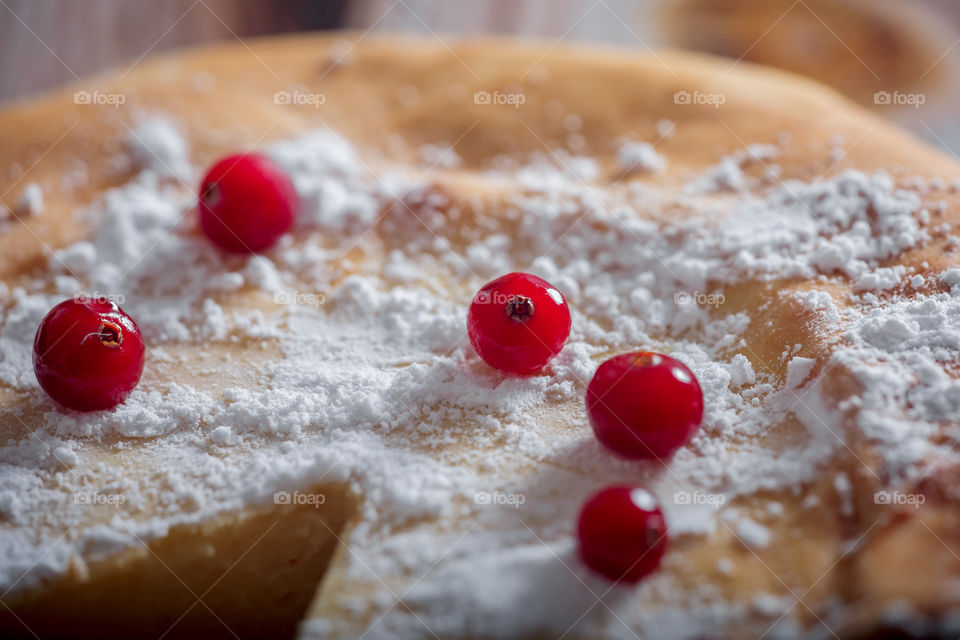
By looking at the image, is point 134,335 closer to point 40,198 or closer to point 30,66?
point 40,198

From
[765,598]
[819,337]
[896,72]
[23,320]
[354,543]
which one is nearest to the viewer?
[765,598]

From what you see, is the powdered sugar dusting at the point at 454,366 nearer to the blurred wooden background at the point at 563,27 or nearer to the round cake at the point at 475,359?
the round cake at the point at 475,359

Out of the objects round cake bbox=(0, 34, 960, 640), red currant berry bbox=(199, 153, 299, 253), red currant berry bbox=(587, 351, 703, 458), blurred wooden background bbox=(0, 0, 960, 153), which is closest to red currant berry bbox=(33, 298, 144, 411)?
round cake bbox=(0, 34, 960, 640)

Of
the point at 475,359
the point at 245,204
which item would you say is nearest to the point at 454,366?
the point at 475,359

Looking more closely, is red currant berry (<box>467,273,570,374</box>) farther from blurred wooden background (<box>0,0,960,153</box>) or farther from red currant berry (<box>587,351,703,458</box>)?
blurred wooden background (<box>0,0,960,153</box>)

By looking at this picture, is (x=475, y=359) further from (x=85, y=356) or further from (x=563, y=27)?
(x=563, y=27)

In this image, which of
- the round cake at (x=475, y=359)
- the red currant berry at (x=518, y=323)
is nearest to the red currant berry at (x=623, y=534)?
the round cake at (x=475, y=359)

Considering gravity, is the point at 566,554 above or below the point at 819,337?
below

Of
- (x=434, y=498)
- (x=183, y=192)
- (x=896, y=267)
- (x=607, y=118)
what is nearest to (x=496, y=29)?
(x=607, y=118)
